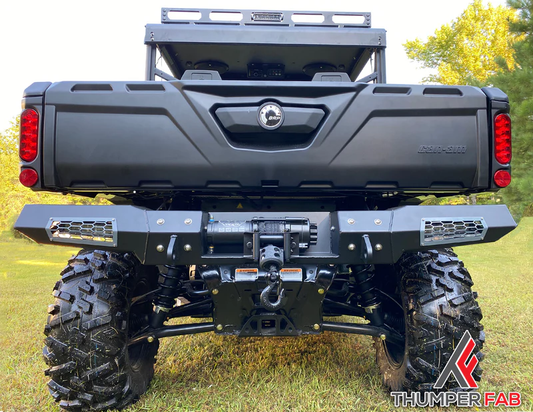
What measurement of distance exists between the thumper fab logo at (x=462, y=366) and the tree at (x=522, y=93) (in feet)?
24.3

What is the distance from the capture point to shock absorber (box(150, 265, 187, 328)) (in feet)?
8.39

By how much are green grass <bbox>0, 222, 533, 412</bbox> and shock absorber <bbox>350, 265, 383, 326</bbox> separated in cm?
59

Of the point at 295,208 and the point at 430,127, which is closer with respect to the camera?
the point at 430,127

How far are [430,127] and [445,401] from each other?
5.91ft

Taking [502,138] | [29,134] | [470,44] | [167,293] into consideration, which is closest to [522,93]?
[502,138]

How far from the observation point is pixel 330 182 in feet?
7.66

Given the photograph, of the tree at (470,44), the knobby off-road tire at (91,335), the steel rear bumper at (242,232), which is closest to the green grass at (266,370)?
the knobby off-road tire at (91,335)

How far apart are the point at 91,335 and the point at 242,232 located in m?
1.17

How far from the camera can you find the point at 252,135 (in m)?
2.36

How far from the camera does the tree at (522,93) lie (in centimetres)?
878

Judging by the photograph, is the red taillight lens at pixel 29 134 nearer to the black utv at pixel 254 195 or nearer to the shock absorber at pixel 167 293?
the black utv at pixel 254 195

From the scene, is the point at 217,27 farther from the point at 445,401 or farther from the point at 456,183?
the point at 445,401

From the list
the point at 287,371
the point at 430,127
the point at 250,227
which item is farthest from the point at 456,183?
the point at 287,371

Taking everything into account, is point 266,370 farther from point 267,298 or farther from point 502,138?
point 502,138
